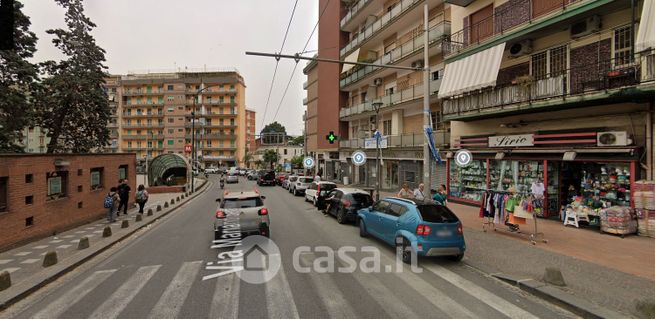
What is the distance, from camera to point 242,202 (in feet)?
32.1

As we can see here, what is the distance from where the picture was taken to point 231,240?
9.76 metres

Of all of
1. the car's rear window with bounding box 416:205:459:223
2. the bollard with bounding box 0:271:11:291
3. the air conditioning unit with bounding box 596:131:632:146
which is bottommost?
the bollard with bounding box 0:271:11:291

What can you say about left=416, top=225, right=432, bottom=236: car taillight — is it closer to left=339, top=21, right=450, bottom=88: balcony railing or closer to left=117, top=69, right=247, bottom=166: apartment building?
left=339, top=21, right=450, bottom=88: balcony railing

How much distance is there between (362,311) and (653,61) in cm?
1066

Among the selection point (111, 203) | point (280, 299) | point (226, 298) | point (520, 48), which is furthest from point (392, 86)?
point (226, 298)

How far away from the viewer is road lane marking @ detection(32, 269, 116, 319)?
514cm

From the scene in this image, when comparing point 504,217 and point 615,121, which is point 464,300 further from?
point 615,121

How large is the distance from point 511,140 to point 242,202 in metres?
11.5

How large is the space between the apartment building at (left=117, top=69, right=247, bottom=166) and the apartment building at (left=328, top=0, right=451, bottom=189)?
167ft

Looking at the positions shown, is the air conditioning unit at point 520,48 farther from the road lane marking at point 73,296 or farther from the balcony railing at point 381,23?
the road lane marking at point 73,296

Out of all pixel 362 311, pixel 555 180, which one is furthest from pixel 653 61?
pixel 362 311

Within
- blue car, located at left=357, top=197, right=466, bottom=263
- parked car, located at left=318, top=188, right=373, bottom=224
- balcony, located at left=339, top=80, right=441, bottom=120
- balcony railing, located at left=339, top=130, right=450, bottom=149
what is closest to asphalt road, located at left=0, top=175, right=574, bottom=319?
blue car, located at left=357, top=197, right=466, bottom=263

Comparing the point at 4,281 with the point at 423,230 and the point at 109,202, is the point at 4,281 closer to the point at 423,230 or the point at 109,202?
the point at 109,202

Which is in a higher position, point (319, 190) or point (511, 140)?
point (511, 140)
